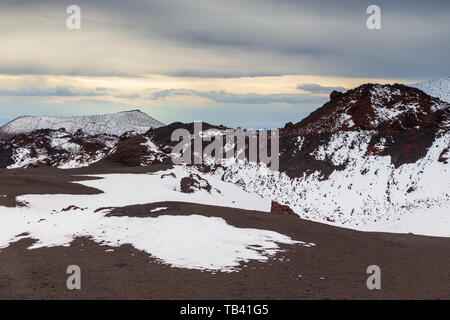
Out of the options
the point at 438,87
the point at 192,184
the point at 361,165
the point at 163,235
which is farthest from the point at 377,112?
the point at 438,87

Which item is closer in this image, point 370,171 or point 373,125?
point 370,171

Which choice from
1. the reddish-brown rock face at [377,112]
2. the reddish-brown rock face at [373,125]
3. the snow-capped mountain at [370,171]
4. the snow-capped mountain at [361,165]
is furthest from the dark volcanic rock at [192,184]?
the reddish-brown rock face at [377,112]

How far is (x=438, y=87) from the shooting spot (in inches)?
4491

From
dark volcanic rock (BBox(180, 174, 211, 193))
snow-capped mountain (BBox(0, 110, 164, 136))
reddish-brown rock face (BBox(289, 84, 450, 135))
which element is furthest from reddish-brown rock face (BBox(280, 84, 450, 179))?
snow-capped mountain (BBox(0, 110, 164, 136))

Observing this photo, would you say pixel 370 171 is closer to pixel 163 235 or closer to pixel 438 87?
pixel 163 235

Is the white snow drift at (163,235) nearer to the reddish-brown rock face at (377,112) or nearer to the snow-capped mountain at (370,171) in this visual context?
the snow-capped mountain at (370,171)

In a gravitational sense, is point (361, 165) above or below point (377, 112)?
below

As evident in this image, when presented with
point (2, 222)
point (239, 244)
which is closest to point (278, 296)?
point (239, 244)

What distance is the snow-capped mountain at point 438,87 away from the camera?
10678 centimetres

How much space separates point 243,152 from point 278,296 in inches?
1958

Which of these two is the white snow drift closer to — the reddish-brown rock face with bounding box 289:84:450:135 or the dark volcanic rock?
the dark volcanic rock

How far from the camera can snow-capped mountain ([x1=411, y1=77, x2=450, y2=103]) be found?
107 m

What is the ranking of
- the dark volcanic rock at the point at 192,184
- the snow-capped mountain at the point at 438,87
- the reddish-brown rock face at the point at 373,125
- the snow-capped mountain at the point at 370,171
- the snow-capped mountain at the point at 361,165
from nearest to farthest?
1. the snow-capped mountain at the point at 370,171
2. the snow-capped mountain at the point at 361,165
3. the dark volcanic rock at the point at 192,184
4. the reddish-brown rock face at the point at 373,125
5. the snow-capped mountain at the point at 438,87
